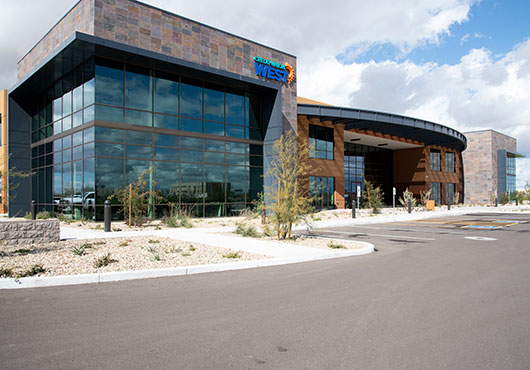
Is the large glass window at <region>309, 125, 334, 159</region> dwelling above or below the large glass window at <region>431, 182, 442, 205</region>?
above

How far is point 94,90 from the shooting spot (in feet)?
63.0

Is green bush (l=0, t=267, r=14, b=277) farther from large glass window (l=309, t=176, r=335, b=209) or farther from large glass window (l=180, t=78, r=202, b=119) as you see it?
large glass window (l=309, t=176, r=335, b=209)

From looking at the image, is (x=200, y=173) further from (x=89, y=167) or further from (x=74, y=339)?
(x=74, y=339)

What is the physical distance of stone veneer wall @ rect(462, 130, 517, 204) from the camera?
55.0m

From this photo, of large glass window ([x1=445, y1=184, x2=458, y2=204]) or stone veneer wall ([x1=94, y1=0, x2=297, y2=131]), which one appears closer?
stone veneer wall ([x1=94, y1=0, x2=297, y2=131])

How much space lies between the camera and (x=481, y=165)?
56125 mm

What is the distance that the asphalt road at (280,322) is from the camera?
362 cm

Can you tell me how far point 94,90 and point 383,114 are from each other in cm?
Result: 2277

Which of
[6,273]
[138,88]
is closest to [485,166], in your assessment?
[138,88]

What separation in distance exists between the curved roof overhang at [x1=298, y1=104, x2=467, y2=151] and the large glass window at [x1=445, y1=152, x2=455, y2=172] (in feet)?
18.2

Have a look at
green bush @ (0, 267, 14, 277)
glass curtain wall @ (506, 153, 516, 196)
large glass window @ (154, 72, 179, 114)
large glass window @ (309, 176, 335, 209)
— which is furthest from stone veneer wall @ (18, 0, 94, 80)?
glass curtain wall @ (506, 153, 516, 196)

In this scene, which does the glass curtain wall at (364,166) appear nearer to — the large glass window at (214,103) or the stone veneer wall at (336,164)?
the stone veneer wall at (336,164)

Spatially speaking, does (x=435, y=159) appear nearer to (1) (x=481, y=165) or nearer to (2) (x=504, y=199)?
(2) (x=504, y=199)

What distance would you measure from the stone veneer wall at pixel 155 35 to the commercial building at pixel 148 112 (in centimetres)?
6
